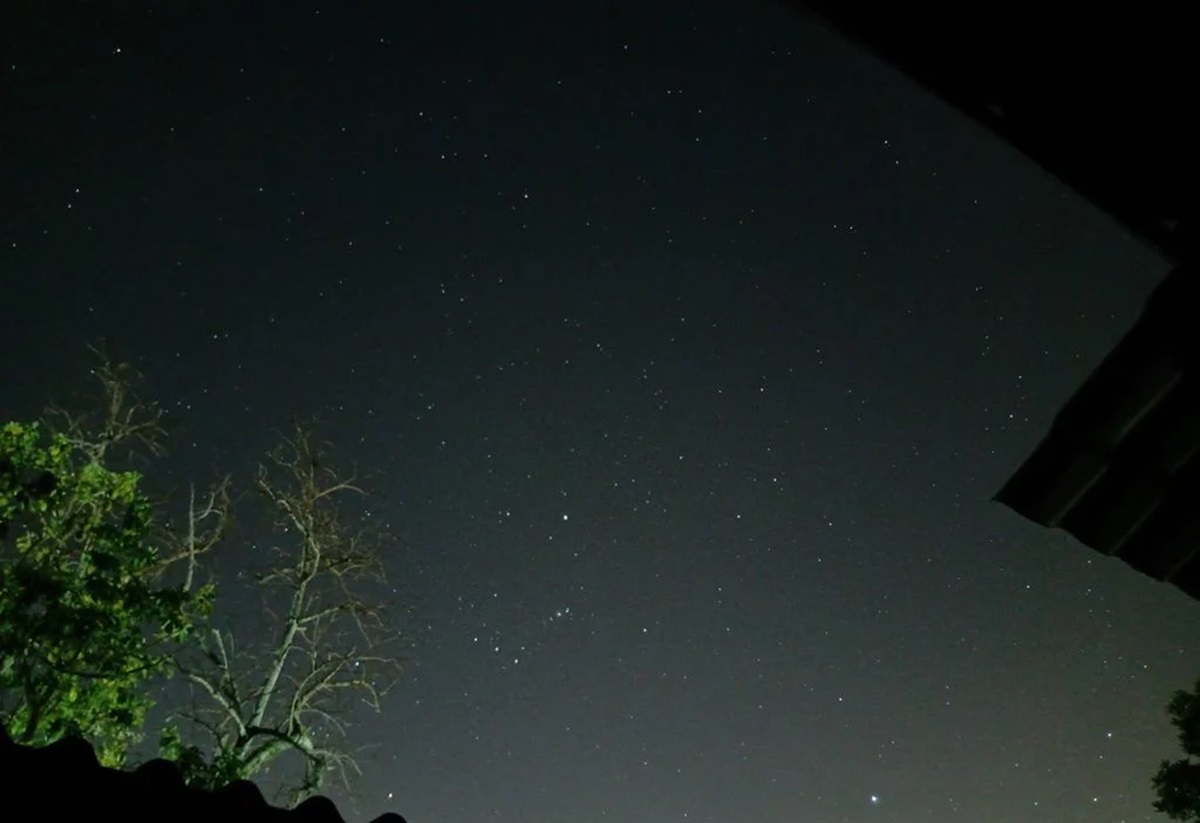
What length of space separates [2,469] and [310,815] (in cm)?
852

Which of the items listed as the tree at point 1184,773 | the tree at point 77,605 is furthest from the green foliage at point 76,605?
the tree at point 1184,773

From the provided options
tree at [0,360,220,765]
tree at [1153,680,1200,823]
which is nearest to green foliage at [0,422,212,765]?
tree at [0,360,220,765]

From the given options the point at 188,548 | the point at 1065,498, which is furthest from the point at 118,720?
the point at 1065,498

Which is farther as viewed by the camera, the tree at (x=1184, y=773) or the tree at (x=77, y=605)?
the tree at (x=1184, y=773)

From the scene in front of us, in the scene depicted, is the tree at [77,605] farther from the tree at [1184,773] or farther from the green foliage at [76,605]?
the tree at [1184,773]

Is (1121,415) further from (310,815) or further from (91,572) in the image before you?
(91,572)

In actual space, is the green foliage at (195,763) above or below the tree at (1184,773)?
below

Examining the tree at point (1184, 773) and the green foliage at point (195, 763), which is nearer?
the green foliage at point (195, 763)

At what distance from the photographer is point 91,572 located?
9703mm

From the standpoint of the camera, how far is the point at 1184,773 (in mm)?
15320

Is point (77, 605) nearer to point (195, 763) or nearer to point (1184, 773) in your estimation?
point (195, 763)

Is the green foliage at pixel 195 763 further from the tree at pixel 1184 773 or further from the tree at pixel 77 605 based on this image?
the tree at pixel 1184 773

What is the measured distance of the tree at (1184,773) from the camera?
15.1 m

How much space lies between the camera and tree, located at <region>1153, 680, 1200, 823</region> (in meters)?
15.1
